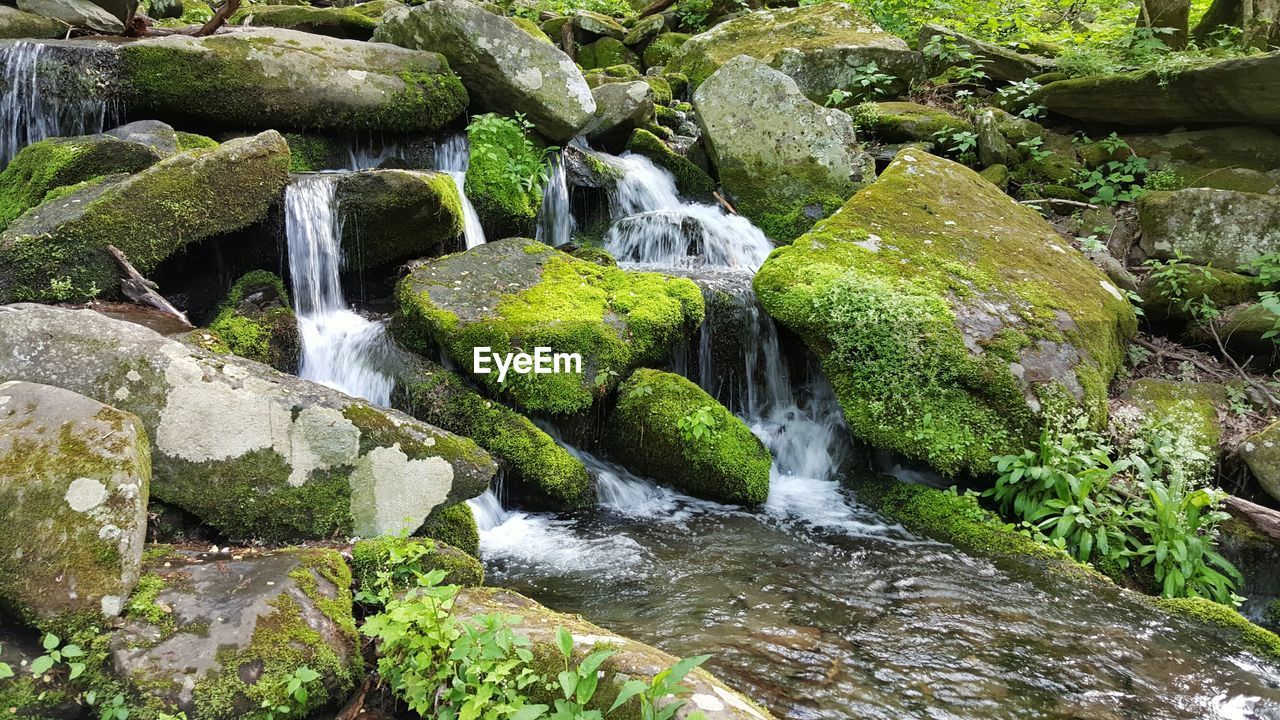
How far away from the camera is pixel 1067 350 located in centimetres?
580

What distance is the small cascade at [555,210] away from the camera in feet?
28.6

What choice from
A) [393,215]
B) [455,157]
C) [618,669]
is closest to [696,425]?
[618,669]

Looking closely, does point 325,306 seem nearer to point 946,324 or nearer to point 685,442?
point 685,442

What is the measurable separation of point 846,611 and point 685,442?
6.27 feet

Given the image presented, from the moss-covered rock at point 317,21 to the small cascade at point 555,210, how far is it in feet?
13.4

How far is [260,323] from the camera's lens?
5516 millimetres

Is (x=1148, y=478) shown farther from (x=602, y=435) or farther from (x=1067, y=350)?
(x=602, y=435)

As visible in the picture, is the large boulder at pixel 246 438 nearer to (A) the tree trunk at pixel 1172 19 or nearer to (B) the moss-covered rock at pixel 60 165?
(B) the moss-covered rock at pixel 60 165

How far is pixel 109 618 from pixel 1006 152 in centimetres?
1042

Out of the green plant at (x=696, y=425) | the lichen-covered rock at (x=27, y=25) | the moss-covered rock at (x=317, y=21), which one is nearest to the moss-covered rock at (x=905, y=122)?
the green plant at (x=696, y=425)

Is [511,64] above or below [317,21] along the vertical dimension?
below

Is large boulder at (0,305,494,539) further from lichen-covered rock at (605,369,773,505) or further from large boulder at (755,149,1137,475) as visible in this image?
large boulder at (755,149,1137,475)

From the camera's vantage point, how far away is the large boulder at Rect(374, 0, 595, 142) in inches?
321

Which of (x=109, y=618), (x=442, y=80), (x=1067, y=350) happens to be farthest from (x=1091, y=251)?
(x=109, y=618)
